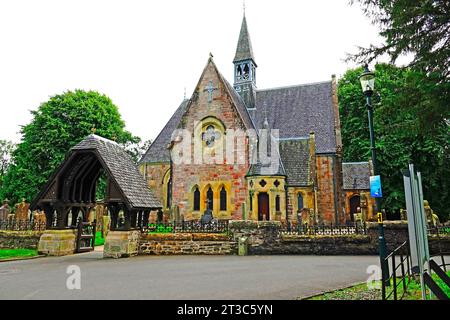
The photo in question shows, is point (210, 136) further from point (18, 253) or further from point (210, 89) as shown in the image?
point (18, 253)

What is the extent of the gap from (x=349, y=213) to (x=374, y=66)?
24.0 meters

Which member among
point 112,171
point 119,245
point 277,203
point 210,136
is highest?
point 210,136

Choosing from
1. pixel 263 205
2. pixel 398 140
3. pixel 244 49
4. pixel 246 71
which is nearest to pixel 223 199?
pixel 263 205

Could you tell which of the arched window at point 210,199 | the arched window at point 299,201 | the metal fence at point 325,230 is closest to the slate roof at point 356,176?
the arched window at point 299,201

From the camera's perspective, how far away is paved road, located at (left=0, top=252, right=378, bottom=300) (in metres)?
7.07

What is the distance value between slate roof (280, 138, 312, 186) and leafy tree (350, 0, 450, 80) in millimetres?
17749

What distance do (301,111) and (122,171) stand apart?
20499 millimetres

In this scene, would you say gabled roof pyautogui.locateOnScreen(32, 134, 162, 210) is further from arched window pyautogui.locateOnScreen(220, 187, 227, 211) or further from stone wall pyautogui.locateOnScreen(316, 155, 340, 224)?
stone wall pyautogui.locateOnScreen(316, 155, 340, 224)

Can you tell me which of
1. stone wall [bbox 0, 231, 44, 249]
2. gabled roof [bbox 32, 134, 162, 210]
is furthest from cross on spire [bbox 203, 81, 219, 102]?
stone wall [bbox 0, 231, 44, 249]

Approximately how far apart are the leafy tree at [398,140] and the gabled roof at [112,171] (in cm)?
1039

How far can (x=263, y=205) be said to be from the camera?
81.5 ft

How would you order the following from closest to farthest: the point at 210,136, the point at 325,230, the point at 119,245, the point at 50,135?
1. the point at 119,245
2. the point at 325,230
3. the point at 210,136
4. the point at 50,135
